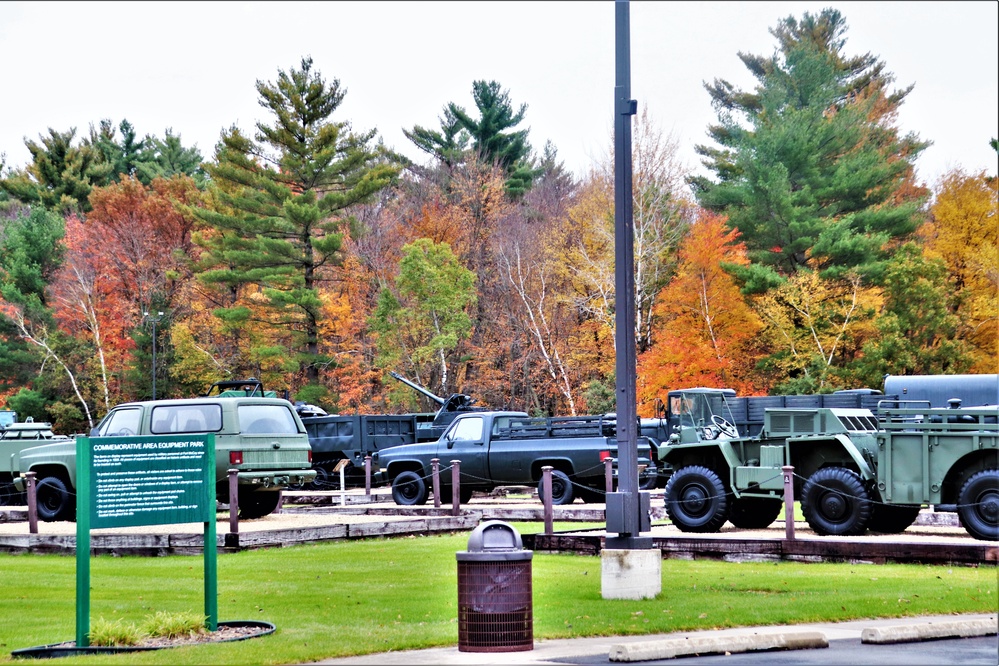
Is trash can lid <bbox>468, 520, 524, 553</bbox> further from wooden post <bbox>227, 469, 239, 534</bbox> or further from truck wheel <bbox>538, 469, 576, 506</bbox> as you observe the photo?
truck wheel <bbox>538, 469, 576, 506</bbox>

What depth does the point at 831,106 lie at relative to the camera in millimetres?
61000

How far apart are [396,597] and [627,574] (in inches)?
93.8

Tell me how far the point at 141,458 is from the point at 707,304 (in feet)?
137

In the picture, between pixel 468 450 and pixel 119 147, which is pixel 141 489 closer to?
pixel 468 450

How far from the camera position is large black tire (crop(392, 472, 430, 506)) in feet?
95.1

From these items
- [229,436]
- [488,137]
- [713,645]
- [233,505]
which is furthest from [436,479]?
[488,137]

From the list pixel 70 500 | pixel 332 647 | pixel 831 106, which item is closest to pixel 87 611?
pixel 332 647

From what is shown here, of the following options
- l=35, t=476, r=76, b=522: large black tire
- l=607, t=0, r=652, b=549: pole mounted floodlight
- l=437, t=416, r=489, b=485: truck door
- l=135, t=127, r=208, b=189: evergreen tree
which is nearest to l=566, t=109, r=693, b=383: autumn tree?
l=437, t=416, r=489, b=485: truck door

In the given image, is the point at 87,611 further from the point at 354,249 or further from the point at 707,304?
the point at 354,249

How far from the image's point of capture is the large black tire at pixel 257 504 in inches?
975

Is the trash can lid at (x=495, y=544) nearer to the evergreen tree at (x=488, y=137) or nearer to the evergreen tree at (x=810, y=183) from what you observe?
the evergreen tree at (x=810, y=183)

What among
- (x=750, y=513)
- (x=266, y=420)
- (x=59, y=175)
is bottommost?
(x=750, y=513)

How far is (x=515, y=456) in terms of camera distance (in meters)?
27.9

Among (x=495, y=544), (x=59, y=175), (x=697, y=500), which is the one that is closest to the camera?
(x=495, y=544)
